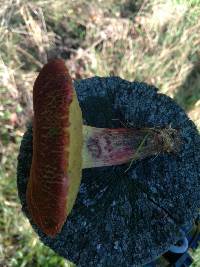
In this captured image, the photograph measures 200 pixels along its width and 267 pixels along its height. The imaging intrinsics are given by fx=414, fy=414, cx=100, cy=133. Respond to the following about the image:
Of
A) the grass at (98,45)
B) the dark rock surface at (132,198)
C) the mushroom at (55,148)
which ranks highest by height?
the mushroom at (55,148)

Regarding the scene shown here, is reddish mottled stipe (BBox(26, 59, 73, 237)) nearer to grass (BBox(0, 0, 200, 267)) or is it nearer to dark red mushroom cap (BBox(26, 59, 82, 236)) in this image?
dark red mushroom cap (BBox(26, 59, 82, 236))

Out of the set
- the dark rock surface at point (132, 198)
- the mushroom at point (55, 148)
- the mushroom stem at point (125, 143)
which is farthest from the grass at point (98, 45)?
the mushroom at point (55, 148)

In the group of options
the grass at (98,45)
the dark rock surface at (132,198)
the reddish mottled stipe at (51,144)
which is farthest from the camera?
the grass at (98,45)

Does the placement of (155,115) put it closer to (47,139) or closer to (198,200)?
(198,200)

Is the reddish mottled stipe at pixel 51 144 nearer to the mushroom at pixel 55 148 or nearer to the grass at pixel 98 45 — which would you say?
the mushroom at pixel 55 148

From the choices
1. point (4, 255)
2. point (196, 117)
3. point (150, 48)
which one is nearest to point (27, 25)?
point (150, 48)

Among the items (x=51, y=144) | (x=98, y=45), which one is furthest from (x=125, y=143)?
(x=98, y=45)

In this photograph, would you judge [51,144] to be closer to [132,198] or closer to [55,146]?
[55,146]
